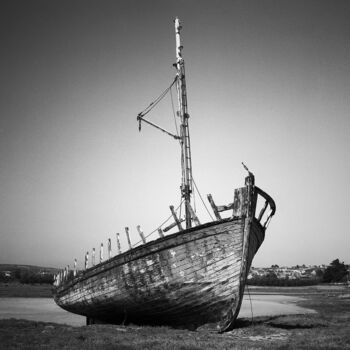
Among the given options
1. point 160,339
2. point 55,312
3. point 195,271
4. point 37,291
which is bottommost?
point 37,291

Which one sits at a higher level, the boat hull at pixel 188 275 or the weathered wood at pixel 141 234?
the weathered wood at pixel 141 234

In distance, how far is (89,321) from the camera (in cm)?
1622

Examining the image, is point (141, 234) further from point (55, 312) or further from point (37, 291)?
point (37, 291)

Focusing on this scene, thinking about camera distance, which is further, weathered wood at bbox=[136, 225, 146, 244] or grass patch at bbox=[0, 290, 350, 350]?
weathered wood at bbox=[136, 225, 146, 244]

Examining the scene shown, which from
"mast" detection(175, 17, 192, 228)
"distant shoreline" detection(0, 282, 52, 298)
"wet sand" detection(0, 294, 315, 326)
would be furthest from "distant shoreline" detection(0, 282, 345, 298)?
"mast" detection(175, 17, 192, 228)

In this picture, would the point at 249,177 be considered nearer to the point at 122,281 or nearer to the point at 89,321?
the point at 122,281

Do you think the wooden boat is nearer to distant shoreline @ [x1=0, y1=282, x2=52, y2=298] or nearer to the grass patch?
the grass patch

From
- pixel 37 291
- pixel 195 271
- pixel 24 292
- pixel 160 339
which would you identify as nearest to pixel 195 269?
pixel 195 271

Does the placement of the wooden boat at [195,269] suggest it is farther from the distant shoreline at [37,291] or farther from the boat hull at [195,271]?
the distant shoreline at [37,291]

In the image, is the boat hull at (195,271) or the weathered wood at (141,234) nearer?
the boat hull at (195,271)

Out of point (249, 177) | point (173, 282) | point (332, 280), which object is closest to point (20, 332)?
point (173, 282)

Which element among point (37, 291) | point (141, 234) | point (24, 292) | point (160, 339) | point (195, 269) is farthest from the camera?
point (37, 291)

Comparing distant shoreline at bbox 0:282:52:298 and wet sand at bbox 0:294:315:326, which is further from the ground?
wet sand at bbox 0:294:315:326

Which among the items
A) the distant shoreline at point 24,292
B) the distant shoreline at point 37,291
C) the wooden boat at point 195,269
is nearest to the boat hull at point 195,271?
the wooden boat at point 195,269
